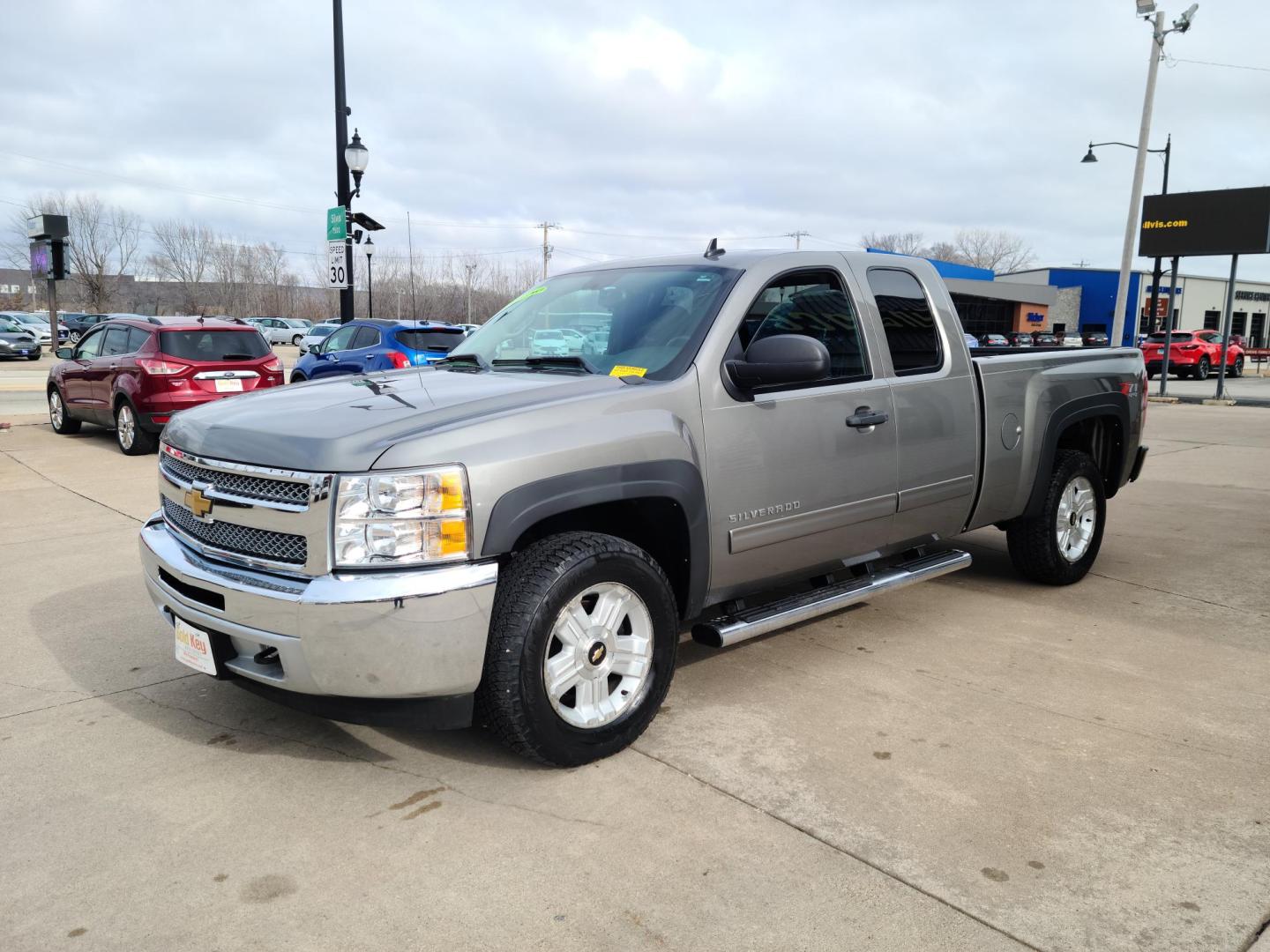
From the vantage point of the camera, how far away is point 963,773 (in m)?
3.43

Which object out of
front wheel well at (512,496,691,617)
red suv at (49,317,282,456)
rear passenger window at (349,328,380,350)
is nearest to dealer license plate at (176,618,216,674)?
front wheel well at (512,496,691,617)

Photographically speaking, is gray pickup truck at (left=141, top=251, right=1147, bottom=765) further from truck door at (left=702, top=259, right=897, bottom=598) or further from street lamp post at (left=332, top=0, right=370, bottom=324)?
street lamp post at (left=332, top=0, right=370, bottom=324)

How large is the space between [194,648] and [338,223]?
41.1ft

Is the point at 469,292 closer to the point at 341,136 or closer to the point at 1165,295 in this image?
the point at 1165,295

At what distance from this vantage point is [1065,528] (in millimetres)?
5797

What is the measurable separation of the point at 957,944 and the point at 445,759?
6.12ft

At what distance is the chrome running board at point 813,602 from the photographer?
3.82 m

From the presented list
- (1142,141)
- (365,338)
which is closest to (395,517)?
(365,338)

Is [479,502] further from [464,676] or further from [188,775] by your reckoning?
[188,775]

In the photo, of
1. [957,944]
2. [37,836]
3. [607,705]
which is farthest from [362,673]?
[957,944]

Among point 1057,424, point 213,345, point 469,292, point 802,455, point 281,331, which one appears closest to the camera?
point 802,455

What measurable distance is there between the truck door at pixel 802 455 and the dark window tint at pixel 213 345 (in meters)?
9.00

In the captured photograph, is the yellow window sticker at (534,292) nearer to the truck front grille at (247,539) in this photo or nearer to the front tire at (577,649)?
the front tire at (577,649)

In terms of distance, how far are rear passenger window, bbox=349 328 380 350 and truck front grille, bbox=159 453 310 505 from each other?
10.2 metres
